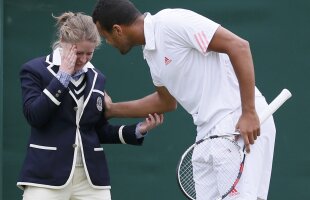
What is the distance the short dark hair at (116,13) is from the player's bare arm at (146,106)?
59cm

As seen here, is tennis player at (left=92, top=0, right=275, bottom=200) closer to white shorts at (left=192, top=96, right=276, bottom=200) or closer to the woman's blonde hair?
white shorts at (left=192, top=96, right=276, bottom=200)

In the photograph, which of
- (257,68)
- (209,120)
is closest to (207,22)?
(209,120)

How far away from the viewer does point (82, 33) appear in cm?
523

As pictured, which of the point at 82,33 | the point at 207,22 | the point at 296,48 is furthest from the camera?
the point at 296,48

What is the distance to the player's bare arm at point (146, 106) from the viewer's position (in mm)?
5423

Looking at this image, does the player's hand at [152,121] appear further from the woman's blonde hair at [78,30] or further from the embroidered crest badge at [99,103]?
the woman's blonde hair at [78,30]

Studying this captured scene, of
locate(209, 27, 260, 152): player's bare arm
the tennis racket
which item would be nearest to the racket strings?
the tennis racket

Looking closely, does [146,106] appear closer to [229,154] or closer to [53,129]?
[53,129]

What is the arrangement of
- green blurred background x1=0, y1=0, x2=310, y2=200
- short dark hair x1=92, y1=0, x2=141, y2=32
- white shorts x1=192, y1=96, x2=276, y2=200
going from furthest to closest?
green blurred background x1=0, y1=0, x2=310, y2=200 < short dark hair x1=92, y1=0, x2=141, y2=32 < white shorts x1=192, y1=96, x2=276, y2=200

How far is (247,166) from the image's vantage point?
471 cm

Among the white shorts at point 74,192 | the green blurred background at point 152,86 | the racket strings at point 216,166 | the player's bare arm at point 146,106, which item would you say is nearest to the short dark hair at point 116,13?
the player's bare arm at point 146,106

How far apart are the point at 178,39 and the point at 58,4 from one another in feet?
7.46

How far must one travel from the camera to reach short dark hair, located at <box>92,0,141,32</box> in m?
4.84

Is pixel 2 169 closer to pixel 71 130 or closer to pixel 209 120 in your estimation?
pixel 71 130
